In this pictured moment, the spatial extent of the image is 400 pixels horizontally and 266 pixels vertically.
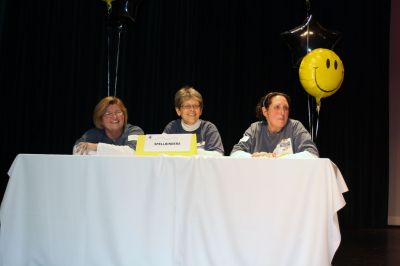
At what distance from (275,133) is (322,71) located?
708 millimetres

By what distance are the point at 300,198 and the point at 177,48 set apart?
9.12 ft

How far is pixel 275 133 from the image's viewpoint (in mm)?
2775

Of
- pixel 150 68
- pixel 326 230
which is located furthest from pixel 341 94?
pixel 326 230

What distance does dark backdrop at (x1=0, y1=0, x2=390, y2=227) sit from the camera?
4.42 m

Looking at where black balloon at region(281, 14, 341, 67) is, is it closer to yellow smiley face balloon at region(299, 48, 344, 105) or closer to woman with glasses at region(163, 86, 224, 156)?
yellow smiley face balloon at region(299, 48, 344, 105)

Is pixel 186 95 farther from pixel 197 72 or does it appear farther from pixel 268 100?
pixel 197 72

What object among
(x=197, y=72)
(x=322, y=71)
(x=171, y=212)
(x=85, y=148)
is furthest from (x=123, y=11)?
(x=171, y=212)

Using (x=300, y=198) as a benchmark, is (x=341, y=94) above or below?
above

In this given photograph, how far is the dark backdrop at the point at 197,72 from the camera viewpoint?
14.5ft

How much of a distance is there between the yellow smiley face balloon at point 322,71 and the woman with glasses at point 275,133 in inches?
21.1

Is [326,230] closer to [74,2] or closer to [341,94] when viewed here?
[341,94]

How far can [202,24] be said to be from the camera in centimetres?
446

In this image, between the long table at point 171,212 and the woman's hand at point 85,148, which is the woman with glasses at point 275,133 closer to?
the long table at point 171,212

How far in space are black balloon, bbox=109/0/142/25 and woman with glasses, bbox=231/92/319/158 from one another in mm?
1459
